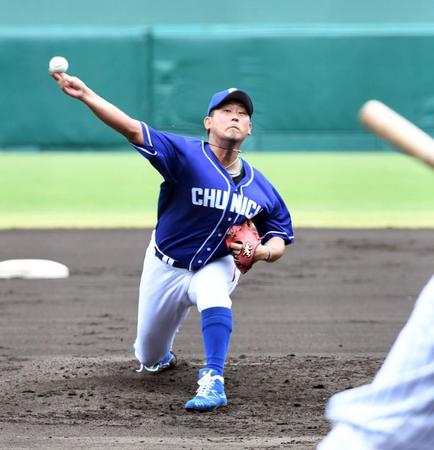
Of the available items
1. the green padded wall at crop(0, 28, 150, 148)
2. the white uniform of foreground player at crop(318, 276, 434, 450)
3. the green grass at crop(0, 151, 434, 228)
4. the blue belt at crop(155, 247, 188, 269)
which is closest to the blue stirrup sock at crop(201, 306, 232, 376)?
the blue belt at crop(155, 247, 188, 269)

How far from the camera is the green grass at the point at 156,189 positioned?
11.3 m

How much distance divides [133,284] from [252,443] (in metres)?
4.14

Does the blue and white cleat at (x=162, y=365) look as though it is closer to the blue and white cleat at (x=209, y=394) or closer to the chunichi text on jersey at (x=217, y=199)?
the blue and white cleat at (x=209, y=394)

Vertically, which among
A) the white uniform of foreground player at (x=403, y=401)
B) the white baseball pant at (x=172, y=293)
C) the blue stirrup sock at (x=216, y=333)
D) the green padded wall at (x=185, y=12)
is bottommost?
the white uniform of foreground player at (x=403, y=401)

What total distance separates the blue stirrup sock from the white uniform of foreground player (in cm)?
228

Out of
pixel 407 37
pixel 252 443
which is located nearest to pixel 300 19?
pixel 407 37

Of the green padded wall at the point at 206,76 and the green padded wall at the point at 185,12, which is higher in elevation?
the green padded wall at the point at 185,12

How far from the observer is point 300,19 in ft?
61.6

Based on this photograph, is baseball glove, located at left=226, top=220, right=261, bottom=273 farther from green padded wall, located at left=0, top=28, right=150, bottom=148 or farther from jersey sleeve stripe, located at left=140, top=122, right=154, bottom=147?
green padded wall, located at left=0, top=28, right=150, bottom=148

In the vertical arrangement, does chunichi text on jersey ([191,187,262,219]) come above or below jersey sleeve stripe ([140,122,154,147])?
below

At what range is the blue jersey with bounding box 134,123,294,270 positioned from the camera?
15.2 feet

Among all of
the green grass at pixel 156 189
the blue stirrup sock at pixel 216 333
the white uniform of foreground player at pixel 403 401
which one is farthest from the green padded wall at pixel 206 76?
the white uniform of foreground player at pixel 403 401

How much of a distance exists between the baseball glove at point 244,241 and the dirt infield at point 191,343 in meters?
0.62

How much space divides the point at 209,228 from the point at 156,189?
9.18 m
